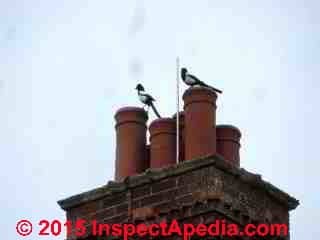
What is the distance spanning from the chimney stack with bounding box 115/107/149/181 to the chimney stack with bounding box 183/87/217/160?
2.81 ft

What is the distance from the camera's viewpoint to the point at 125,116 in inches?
661

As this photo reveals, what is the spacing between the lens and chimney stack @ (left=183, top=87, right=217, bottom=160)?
1584 centimetres

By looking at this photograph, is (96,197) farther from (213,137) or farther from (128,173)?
(213,137)

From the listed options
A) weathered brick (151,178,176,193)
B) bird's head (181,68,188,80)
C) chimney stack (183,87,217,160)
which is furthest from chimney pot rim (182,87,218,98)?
weathered brick (151,178,176,193)

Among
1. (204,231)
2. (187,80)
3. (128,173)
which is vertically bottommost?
(204,231)

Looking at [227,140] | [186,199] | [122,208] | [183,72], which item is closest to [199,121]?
[227,140]

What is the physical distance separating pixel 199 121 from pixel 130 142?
3.96 feet

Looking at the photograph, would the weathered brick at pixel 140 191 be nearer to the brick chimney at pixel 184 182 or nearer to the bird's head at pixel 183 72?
the brick chimney at pixel 184 182

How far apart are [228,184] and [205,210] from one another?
592 millimetres

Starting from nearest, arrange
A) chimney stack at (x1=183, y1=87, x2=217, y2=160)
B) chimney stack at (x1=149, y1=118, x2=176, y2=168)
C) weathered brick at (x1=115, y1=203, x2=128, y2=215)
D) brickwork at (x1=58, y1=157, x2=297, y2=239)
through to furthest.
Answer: brickwork at (x1=58, y1=157, x2=297, y2=239) < weathered brick at (x1=115, y1=203, x2=128, y2=215) < chimney stack at (x1=183, y1=87, x2=217, y2=160) < chimney stack at (x1=149, y1=118, x2=176, y2=168)

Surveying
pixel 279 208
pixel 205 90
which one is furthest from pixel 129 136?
pixel 279 208

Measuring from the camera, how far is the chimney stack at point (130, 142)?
16531 mm

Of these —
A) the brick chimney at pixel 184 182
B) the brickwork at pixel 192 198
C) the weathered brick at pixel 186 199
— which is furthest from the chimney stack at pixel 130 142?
the weathered brick at pixel 186 199

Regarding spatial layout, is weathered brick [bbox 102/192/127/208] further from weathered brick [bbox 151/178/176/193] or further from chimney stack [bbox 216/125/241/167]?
chimney stack [bbox 216/125/241/167]
